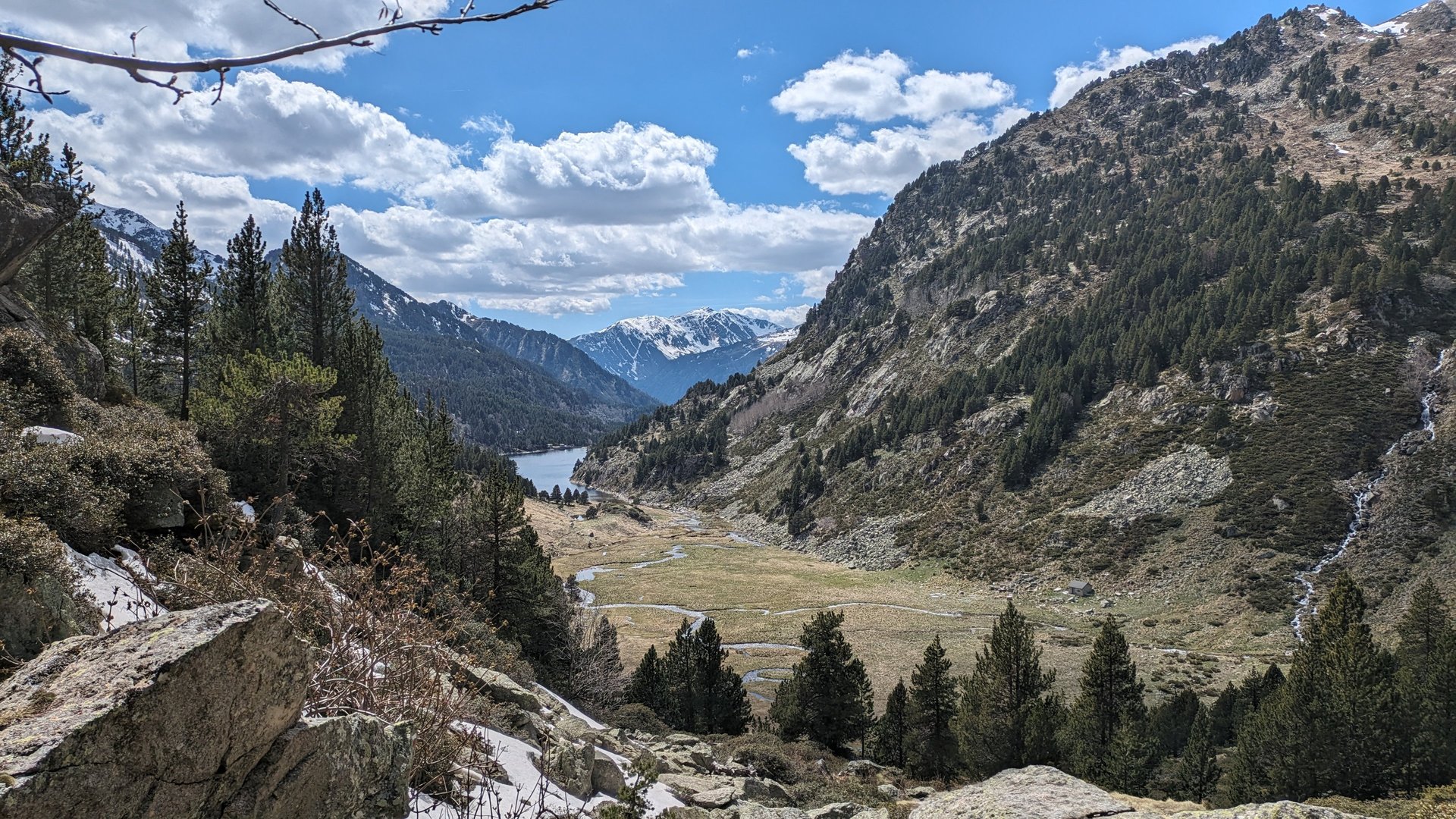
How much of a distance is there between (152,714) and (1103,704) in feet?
128

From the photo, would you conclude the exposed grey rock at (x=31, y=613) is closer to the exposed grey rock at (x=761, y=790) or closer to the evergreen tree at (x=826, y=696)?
the exposed grey rock at (x=761, y=790)

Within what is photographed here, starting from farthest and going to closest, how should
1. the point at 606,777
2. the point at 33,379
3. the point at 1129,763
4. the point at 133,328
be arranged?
the point at 133,328
the point at 1129,763
the point at 33,379
the point at 606,777

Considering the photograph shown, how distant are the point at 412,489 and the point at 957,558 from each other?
7252 cm

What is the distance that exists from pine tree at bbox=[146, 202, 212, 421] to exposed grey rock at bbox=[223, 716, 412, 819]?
34357mm

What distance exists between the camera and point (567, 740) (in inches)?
534

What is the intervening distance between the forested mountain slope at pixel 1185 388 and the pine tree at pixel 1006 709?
1398 inches

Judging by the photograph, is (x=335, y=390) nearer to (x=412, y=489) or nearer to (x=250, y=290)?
(x=412, y=489)

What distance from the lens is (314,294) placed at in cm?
3319

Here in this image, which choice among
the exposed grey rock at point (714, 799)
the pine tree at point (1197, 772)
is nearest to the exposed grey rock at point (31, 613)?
the exposed grey rock at point (714, 799)

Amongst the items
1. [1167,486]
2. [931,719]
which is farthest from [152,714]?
[1167,486]

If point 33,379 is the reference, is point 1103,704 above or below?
below

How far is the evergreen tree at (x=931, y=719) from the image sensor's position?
32.9 m

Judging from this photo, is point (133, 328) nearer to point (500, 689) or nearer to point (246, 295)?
point (246, 295)

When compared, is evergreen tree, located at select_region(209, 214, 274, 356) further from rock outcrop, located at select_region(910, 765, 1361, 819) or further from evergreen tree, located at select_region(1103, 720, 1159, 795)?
evergreen tree, located at select_region(1103, 720, 1159, 795)
